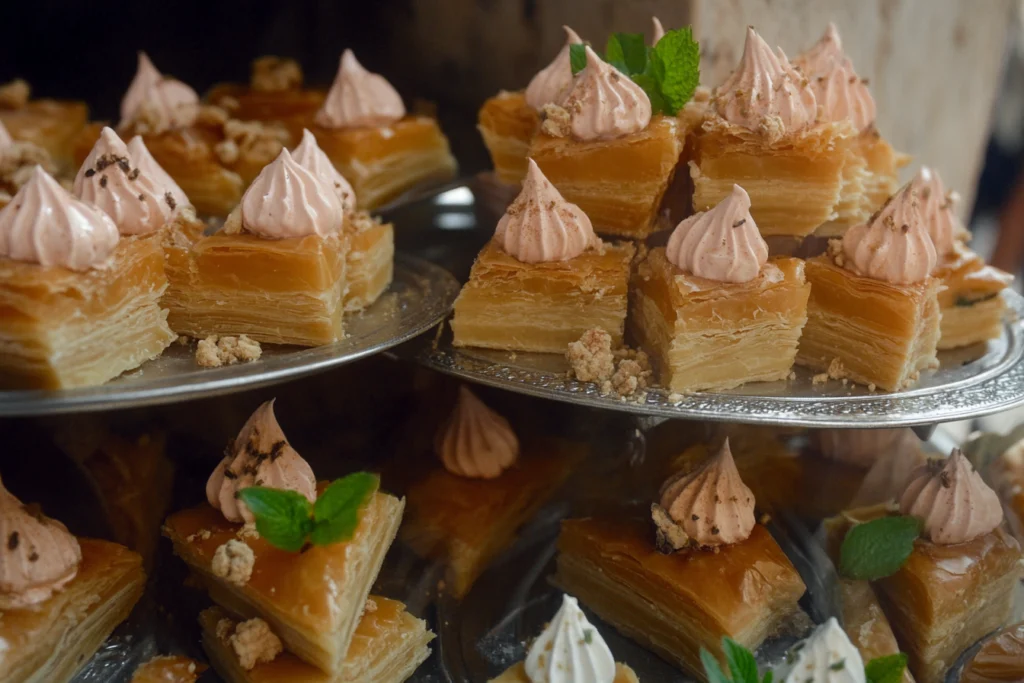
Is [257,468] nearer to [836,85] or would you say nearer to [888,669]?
[888,669]

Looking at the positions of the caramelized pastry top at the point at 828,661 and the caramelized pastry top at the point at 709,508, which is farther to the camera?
the caramelized pastry top at the point at 709,508

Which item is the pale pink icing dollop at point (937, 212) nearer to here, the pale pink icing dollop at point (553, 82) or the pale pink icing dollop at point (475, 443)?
the pale pink icing dollop at point (553, 82)

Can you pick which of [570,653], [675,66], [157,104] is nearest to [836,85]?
[675,66]

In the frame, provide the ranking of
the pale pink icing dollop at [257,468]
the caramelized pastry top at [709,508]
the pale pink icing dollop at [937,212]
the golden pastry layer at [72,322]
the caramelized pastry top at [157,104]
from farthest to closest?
the caramelized pastry top at [157,104] < the pale pink icing dollop at [937,212] < the caramelized pastry top at [709,508] < the pale pink icing dollop at [257,468] < the golden pastry layer at [72,322]

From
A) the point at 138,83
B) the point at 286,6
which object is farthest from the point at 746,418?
the point at 286,6

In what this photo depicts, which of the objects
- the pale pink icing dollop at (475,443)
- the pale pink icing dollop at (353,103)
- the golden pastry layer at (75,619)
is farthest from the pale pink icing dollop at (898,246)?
the golden pastry layer at (75,619)

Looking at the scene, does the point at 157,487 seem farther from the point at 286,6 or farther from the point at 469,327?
the point at 286,6

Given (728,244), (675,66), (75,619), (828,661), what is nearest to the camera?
(828,661)
